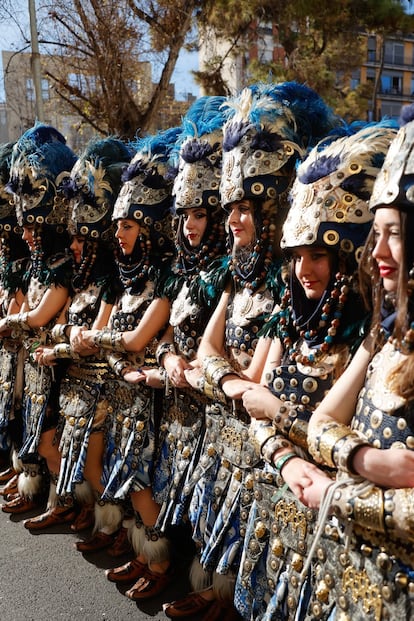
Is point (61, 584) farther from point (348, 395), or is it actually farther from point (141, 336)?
point (348, 395)

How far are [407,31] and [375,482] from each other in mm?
11505

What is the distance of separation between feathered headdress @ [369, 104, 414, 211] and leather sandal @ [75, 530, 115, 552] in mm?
2835

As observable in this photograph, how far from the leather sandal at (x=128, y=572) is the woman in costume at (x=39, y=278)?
0.99 meters

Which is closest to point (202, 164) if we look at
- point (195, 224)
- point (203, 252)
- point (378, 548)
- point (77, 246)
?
point (195, 224)

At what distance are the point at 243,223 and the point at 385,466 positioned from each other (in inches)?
50.2

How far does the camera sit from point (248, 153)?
2482 mm

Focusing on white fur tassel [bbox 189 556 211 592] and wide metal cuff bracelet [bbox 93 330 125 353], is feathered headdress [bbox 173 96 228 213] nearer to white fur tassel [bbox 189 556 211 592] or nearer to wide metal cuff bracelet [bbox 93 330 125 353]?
wide metal cuff bracelet [bbox 93 330 125 353]

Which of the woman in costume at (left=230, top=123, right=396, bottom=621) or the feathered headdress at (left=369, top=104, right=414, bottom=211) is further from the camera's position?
the woman in costume at (left=230, top=123, right=396, bottom=621)

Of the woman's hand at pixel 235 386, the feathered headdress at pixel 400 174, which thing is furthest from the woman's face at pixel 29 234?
the feathered headdress at pixel 400 174

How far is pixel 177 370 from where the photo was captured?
283 centimetres

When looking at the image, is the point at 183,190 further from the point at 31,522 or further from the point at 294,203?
the point at 31,522

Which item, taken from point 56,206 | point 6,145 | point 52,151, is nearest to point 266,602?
point 56,206

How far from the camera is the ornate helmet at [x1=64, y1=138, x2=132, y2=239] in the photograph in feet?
12.0

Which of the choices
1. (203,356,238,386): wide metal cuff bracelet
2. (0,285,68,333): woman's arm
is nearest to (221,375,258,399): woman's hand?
(203,356,238,386): wide metal cuff bracelet
